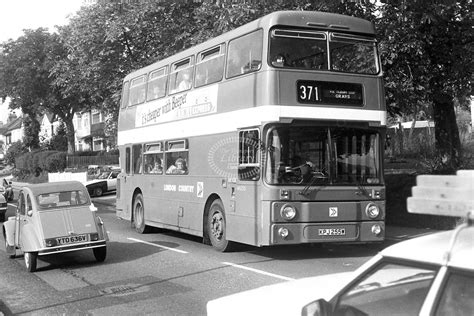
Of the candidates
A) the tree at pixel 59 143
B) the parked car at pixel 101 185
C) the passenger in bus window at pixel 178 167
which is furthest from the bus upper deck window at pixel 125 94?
the tree at pixel 59 143

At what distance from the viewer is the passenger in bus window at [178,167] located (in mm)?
12489

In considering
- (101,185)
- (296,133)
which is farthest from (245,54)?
(101,185)

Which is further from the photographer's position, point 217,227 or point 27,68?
point 27,68

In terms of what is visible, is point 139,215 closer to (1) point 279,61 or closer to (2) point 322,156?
(2) point 322,156

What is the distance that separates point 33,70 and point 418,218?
41.9 metres

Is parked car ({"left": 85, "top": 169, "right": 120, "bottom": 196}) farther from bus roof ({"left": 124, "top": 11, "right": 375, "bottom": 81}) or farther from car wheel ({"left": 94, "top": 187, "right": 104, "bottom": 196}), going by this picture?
bus roof ({"left": 124, "top": 11, "right": 375, "bottom": 81})

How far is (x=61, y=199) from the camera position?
10031mm

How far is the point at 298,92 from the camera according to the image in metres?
9.55

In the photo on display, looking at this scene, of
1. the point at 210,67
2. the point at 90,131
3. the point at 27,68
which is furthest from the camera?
the point at 90,131

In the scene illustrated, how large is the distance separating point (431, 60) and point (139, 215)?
8796 mm

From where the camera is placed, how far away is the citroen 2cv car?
9352mm

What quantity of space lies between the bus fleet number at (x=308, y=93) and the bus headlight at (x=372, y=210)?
6.96 ft

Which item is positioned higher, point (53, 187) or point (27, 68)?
point (27, 68)

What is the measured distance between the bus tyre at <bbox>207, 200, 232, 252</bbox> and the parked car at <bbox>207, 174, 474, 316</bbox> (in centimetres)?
711
